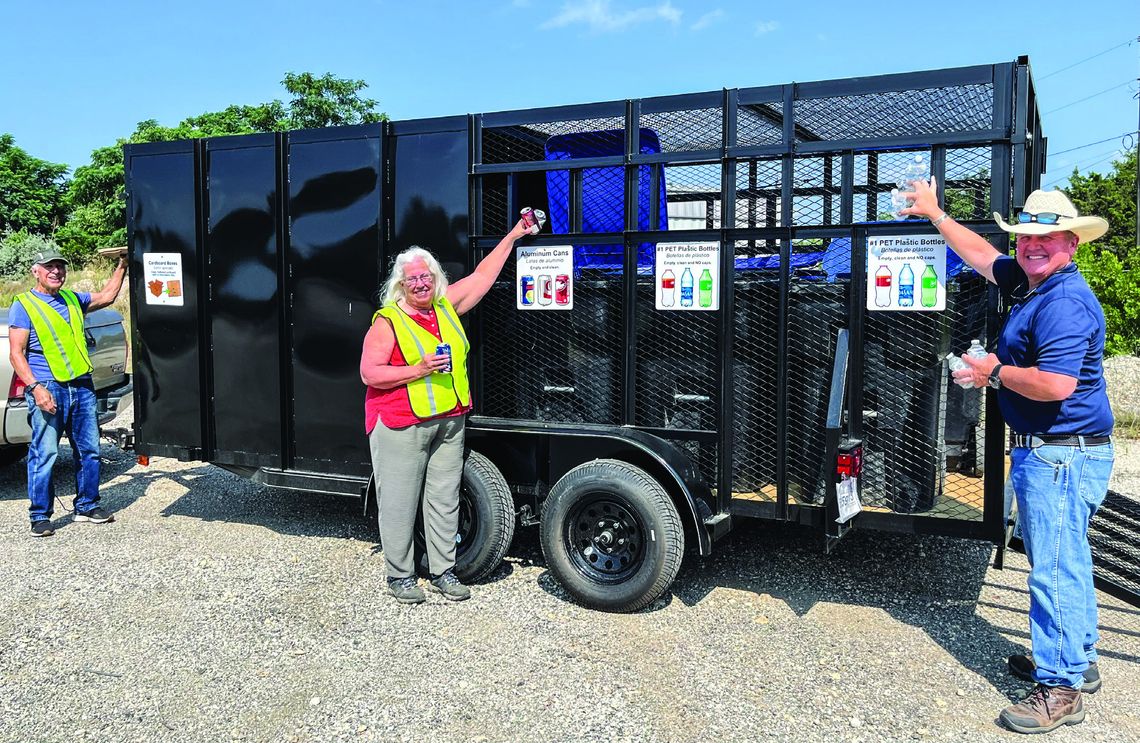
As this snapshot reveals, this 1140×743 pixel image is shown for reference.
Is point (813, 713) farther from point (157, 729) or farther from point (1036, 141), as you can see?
point (1036, 141)

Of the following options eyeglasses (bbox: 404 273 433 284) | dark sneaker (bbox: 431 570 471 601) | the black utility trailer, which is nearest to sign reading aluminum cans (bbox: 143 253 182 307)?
the black utility trailer

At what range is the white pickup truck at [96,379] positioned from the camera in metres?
7.11

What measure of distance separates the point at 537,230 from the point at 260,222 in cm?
197

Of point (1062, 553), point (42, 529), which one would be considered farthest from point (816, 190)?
point (42, 529)

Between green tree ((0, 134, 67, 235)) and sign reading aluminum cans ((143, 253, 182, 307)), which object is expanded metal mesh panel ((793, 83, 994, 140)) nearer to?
sign reading aluminum cans ((143, 253, 182, 307))

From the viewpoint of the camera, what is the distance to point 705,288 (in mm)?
4531

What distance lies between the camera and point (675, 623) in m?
4.55

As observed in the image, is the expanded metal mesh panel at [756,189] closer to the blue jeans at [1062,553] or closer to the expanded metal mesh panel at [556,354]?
the expanded metal mesh panel at [556,354]

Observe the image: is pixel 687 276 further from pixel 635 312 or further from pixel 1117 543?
pixel 1117 543

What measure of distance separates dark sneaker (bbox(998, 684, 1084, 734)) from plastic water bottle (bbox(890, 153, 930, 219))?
6.99ft

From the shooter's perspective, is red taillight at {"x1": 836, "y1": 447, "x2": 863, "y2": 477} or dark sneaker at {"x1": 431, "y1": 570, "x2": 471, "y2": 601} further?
dark sneaker at {"x1": 431, "y1": 570, "x2": 471, "y2": 601}

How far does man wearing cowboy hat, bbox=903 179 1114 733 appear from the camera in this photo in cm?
345

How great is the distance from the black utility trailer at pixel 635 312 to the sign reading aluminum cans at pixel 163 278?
1.1 inches

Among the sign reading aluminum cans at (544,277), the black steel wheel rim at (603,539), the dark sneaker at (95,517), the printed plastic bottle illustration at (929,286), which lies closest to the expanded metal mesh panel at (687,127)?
the sign reading aluminum cans at (544,277)
